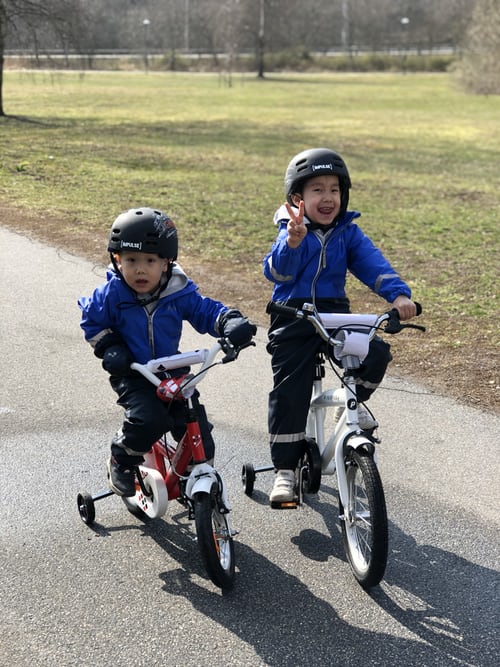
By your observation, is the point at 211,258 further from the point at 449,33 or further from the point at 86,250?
the point at 449,33

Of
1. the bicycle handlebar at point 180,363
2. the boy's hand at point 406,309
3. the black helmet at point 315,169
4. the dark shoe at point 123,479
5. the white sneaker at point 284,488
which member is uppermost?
the black helmet at point 315,169

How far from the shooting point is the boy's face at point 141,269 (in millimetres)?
3559

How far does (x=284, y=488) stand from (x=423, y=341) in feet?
10.3

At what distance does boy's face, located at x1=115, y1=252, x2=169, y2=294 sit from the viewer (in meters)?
3.56

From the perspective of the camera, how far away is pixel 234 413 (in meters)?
5.30

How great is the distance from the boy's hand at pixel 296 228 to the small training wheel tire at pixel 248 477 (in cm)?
125

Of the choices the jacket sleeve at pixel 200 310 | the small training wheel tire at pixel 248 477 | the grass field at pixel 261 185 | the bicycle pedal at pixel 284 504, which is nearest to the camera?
the jacket sleeve at pixel 200 310

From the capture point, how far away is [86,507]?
3.91 metres

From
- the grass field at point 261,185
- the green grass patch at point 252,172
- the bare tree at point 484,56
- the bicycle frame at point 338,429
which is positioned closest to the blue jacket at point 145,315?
the bicycle frame at point 338,429

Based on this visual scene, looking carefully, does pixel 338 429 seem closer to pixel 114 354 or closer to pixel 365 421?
pixel 365 421

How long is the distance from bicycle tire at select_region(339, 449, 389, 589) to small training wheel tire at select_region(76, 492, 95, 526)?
118 cm

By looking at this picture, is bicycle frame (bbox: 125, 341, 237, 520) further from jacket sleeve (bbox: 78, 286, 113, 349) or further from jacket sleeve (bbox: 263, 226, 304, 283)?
jacket sleeve (bbox: 263, 226, 304, 283)

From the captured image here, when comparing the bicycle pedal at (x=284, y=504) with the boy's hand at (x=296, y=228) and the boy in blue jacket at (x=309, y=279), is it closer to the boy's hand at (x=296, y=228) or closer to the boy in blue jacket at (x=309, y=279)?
the boy in blue jacket at (x=309, y=279)

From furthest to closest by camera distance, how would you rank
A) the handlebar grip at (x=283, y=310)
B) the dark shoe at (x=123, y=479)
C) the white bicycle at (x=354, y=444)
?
1. the dark shoe at (x=123, y=479)
2. the handlebar grip at (x=283, y=310)
3. the white bicycle at (x=354, y=444)
